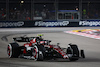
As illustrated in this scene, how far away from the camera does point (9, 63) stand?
24.5 ft

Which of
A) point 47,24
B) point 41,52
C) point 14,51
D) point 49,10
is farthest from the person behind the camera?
point 49,10

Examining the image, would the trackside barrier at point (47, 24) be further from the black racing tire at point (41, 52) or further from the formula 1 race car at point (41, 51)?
the black racing tire at point (41, 52)

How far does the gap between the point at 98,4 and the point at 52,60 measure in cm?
3338

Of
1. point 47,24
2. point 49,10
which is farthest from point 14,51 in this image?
point 49,10

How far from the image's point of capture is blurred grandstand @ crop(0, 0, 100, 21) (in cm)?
3728

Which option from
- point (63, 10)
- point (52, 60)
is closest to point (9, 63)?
point (52, 60)

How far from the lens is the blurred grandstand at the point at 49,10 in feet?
122

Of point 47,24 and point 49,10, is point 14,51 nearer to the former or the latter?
Answer: point 47,24

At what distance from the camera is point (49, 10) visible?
38.6 metres

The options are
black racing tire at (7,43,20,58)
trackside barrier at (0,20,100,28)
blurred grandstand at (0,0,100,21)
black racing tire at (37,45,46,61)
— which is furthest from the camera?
blurred grandstand at (0,0,100,21)

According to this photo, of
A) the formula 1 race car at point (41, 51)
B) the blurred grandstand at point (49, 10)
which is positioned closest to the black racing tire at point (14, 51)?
the formula 1 race car at point (41, 51)

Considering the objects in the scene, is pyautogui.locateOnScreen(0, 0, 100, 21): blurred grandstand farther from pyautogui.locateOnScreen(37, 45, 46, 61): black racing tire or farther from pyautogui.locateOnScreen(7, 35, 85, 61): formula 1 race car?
pyautogui.locateOnScreen(37, 45, 46, 61): black racing tire

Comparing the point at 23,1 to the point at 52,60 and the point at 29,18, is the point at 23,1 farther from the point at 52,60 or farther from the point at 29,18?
the point at 52,60

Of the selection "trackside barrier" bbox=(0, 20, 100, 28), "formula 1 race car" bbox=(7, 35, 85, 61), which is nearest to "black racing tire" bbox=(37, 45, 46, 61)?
"formula 1 race car" bbox=(7, 35, 85, 61)
